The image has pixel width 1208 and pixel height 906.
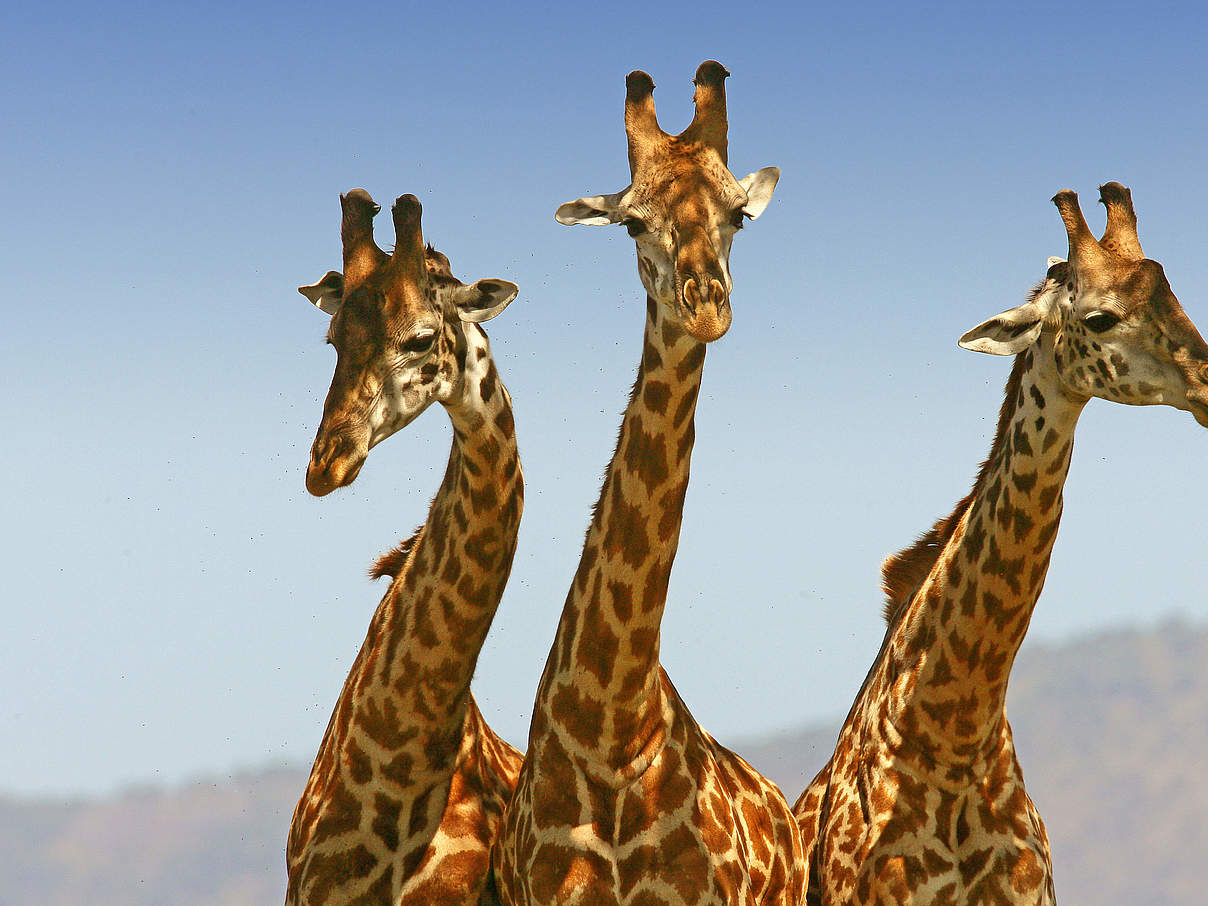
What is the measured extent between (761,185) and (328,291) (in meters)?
2.84

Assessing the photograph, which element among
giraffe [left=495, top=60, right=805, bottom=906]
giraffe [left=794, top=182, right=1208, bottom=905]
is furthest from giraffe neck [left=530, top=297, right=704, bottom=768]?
giraffe [left=794, top=182, right=1208, bottom=905]

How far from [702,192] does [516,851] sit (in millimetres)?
3805

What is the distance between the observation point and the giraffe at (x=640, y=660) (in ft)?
24.7

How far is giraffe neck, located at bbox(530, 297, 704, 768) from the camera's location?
7625mm

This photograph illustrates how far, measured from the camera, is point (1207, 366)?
8094 mm

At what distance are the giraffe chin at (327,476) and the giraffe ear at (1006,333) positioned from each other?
3988mm

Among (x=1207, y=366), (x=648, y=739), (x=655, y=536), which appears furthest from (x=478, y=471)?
(x=1207, y=366)

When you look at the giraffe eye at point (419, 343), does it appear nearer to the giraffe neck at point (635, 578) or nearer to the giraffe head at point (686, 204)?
the giraffe head at point (686, 204)

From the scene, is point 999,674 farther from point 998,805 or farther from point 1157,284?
point 1157,284

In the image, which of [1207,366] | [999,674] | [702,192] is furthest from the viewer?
[999,674]

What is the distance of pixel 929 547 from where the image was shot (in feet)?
33.0

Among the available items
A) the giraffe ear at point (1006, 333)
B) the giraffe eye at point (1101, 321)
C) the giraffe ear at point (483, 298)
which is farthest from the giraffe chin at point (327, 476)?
the giraffe eye at point (1101, 321)

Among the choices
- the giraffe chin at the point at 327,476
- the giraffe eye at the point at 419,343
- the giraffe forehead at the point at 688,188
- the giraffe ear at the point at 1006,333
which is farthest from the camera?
the giraffe ear at the point at 1006,333

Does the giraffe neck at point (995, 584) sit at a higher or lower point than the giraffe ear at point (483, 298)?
lower
